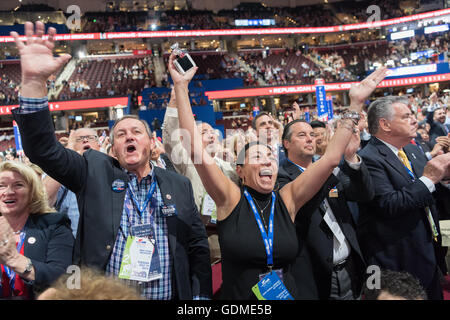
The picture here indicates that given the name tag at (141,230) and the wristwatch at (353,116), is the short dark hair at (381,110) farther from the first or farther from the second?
the name tag at (141,230)

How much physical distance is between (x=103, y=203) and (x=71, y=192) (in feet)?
3.42

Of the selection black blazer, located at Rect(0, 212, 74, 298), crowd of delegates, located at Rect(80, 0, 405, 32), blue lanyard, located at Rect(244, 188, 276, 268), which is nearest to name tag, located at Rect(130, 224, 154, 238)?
black blazer, located at Rect(0, 212, 74, 298)

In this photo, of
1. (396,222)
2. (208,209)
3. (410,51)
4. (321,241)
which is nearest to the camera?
(321,241)

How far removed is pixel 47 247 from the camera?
5.35 feet

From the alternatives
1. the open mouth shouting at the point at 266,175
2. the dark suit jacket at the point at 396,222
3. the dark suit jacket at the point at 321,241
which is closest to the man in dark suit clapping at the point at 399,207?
the dark suit jacket at the point at 396,222

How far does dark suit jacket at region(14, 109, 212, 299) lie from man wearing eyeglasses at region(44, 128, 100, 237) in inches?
25.8

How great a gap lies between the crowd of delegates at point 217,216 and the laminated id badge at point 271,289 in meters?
0.01

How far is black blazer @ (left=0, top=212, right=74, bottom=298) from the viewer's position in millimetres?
1475

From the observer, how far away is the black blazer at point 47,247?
147 cm

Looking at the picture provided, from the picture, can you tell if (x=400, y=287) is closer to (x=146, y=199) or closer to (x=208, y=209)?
(x=146, y=199)

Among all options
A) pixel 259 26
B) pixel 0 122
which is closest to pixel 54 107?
pixel 0 122

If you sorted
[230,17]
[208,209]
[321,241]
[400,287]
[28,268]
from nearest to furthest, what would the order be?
[400,287], [28,268], [321,241], [208,209], [230,17]

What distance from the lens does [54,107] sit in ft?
62.1

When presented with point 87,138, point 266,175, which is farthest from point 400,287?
point 87,138
